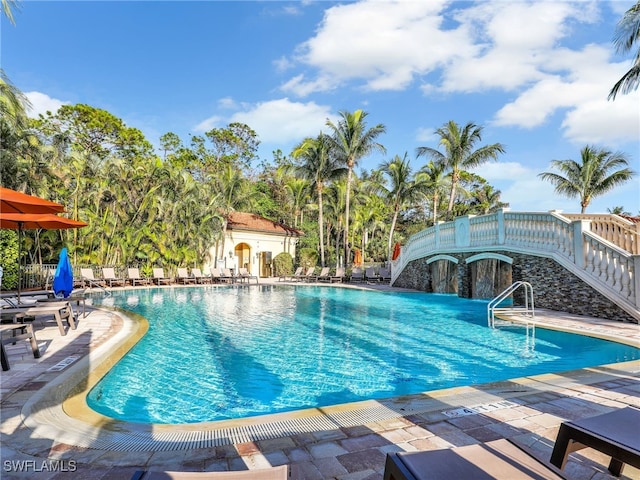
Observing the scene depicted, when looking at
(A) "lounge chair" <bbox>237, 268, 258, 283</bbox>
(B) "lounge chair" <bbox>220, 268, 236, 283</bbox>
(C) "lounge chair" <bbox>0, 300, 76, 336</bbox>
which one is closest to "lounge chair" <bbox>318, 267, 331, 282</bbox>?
(A) "lounge chair" <bbox>237, 268, 258, 283</bbox>

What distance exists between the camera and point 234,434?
335 cm

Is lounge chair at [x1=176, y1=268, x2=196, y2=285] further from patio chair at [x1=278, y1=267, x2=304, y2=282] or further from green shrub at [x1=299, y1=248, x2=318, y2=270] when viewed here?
green shrub at [x1=299, y1=248, x2=318, y2=270]

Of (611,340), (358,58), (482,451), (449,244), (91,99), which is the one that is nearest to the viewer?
(482,451)

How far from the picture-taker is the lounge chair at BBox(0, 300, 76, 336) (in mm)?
6773

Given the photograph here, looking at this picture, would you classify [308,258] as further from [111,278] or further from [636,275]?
[636,275]

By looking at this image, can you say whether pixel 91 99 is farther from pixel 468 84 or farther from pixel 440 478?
pixel 440 478

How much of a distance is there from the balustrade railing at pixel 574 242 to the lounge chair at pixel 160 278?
15.8 metres

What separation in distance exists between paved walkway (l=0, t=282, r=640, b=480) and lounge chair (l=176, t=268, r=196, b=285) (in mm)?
18187

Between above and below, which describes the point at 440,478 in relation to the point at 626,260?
below

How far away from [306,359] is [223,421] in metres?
3.60

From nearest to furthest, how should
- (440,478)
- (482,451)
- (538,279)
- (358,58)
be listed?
(440,478) < (482,451) < (538,279) < (358,58)

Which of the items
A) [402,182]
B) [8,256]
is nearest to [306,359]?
[8,256]

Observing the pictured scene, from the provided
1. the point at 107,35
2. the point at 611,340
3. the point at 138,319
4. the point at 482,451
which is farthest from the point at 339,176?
the point at 482,451

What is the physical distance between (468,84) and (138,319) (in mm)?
17593
